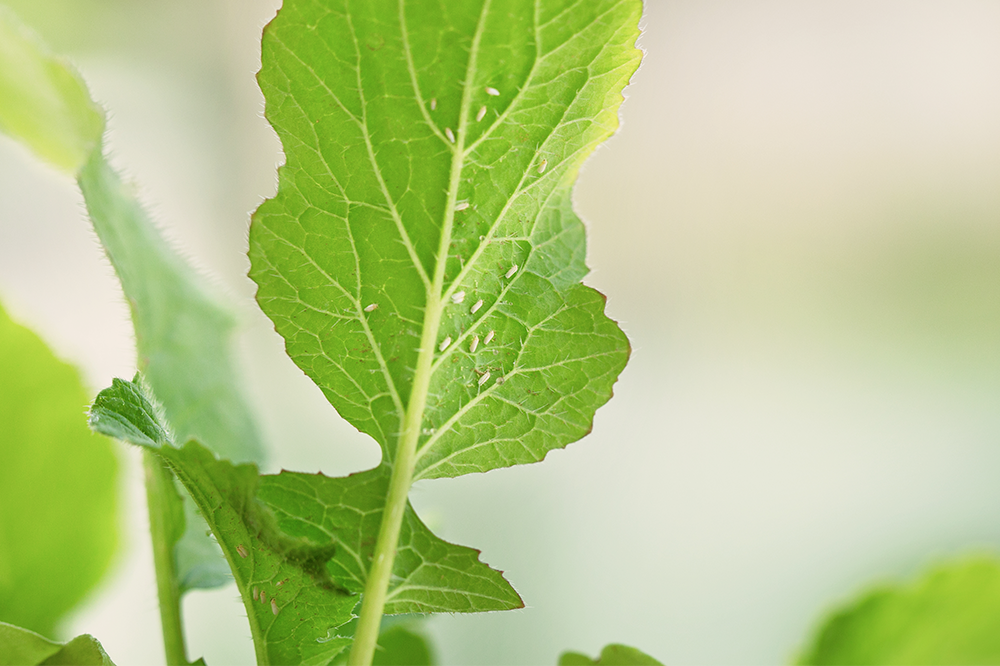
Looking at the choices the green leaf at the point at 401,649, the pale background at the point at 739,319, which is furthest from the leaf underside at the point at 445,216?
the pale background at the point at 739,319

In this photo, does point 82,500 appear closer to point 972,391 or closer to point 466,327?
point 466,327

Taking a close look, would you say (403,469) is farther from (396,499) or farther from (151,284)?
(151,284)

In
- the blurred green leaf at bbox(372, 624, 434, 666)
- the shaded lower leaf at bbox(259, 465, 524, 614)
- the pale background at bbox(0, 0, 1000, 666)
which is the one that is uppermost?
the pale background at bbox(0, 0, 1000, 666)

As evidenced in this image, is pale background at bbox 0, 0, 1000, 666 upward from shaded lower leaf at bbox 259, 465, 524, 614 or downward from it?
upward

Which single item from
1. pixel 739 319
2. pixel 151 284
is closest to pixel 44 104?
pixel 151 284

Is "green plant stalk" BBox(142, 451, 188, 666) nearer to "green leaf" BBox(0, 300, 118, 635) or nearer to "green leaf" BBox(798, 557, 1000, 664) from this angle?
"green leaf" BBox(0, 300, 118, 635)

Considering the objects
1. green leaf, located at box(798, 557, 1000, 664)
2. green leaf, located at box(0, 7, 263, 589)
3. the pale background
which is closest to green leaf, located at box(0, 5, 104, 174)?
green leaf, located at box(0, 7, 263, 589)
